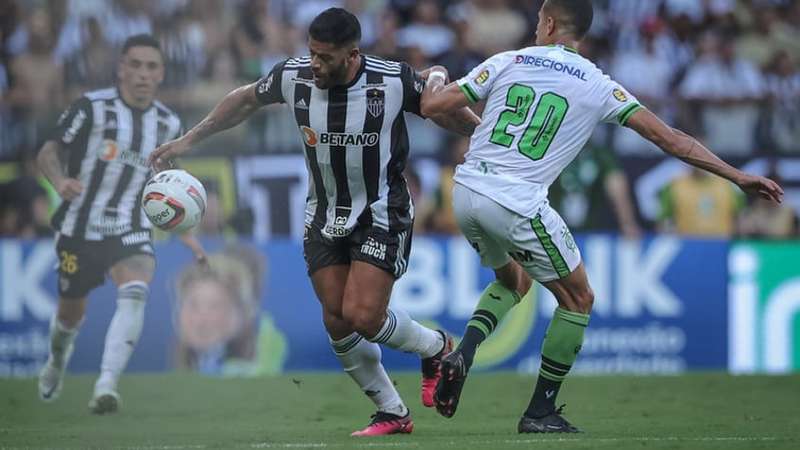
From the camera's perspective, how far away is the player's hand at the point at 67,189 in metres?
10.8

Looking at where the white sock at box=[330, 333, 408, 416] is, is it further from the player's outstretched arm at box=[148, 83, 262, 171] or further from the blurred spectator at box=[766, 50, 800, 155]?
the blurred spectator at box=[766, 50, 800, 155]

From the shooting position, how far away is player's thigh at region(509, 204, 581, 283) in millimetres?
7793

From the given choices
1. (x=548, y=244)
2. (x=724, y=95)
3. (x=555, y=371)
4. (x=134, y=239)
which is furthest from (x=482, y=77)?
(x=724, y=95)

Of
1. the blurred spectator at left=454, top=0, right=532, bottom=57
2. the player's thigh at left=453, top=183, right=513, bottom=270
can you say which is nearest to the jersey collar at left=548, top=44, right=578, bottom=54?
the player's thigh at left=453, top=183, right=513, bottom=270

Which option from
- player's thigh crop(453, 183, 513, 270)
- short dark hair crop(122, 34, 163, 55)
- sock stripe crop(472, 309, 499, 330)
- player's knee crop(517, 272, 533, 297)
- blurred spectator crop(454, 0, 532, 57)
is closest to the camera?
player's thigh crop(453, 183, 513, 270)

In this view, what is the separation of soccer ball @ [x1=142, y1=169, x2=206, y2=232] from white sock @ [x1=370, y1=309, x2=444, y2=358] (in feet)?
4.65

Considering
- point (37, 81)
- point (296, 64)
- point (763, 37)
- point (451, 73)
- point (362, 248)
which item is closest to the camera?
point (362, 248)

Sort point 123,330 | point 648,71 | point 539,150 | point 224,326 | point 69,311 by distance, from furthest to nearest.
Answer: point 648,71 → point 224,326 → point 69,311 → point 123,330 → point 539,150

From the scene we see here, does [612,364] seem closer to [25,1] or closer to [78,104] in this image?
[78,104]

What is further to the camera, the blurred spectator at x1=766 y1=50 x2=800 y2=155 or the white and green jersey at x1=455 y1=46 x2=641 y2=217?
the blurred spectator at x1=766 y1=50 x2=800 y2=155

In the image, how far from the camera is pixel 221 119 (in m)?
8.45

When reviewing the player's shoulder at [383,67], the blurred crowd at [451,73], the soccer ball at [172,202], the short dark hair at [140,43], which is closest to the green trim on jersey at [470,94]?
the player's shoulder at [383,67]

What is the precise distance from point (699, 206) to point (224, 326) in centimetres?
548

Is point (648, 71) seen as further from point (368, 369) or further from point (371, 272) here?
point (371, 272)
